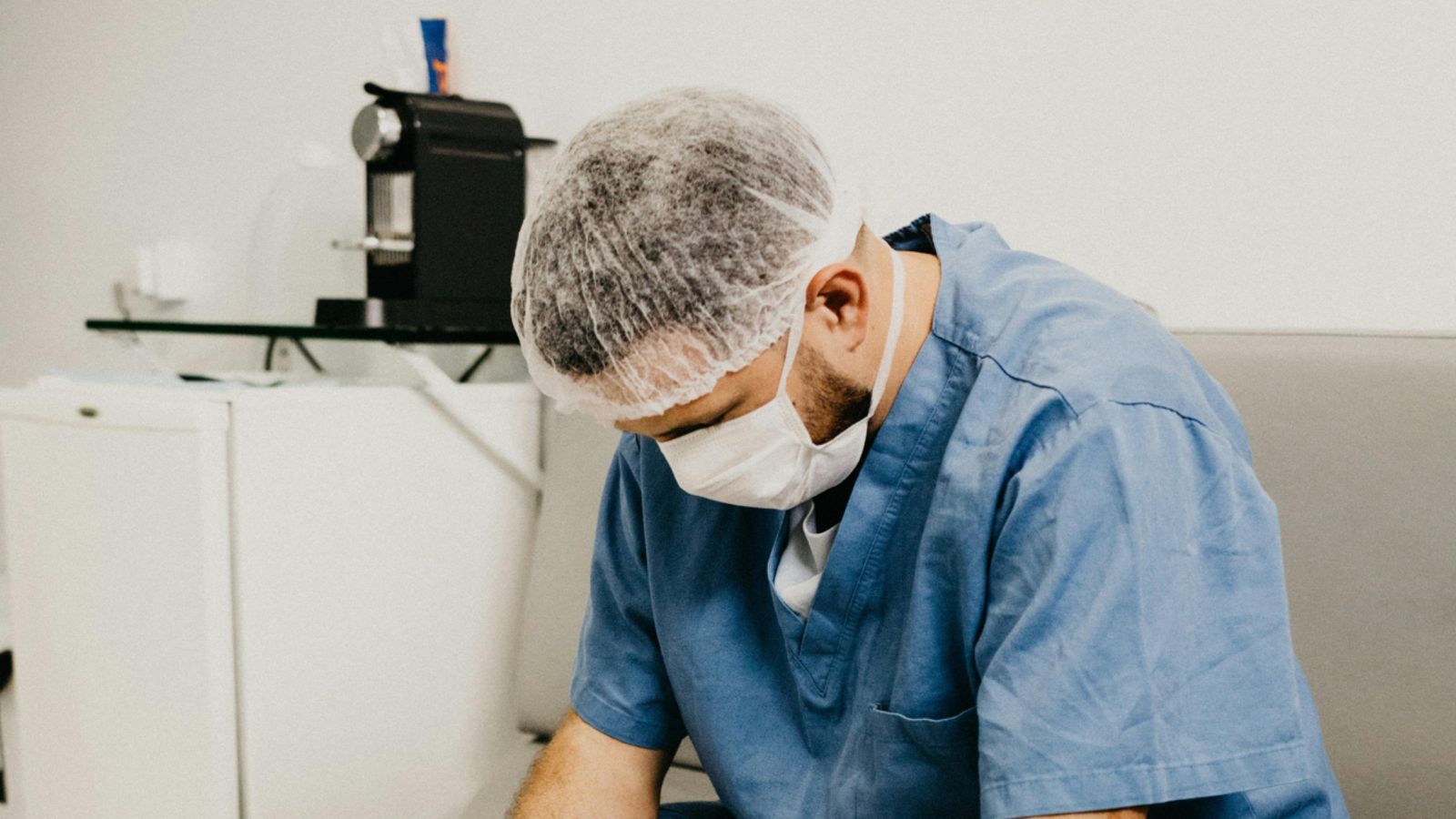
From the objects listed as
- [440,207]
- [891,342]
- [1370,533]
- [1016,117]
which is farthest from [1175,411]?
[440,207]

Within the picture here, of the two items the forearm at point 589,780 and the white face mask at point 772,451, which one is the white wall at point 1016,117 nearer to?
the white face mask at point 772,451

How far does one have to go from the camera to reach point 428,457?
4.59 feet

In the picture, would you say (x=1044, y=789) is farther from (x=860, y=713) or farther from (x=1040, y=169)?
(x=1040, y=169)

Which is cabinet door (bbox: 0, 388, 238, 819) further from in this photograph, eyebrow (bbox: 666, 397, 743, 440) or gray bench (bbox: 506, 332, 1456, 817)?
gray bench (bbox: 506, 332, 1456, 817)

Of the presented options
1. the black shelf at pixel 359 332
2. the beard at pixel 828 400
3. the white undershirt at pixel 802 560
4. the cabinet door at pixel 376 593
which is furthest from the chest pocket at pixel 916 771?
the black shelf at pixel 359 332

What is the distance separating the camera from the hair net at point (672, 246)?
680 mm

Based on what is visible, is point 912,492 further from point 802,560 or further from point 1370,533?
point 1370,533

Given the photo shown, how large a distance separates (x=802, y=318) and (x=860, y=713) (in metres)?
0.30

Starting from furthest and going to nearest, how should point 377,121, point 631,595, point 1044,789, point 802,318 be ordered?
point 377,121
point 631,595
point 802,318
point 1044,789

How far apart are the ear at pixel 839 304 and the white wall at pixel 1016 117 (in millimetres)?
629

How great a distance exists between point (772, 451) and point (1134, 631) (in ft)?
0.89

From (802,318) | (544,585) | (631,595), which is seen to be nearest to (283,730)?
(544,585)

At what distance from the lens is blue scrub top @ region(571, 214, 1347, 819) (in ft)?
2.08

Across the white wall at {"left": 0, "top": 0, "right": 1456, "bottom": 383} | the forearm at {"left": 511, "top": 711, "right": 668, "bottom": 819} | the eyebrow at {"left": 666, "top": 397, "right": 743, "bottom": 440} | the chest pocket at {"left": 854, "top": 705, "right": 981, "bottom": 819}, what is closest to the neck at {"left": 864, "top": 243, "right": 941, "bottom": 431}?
the eyebrow at {"left": 666, "top": 397, "right": 743, "bottom": 440}
